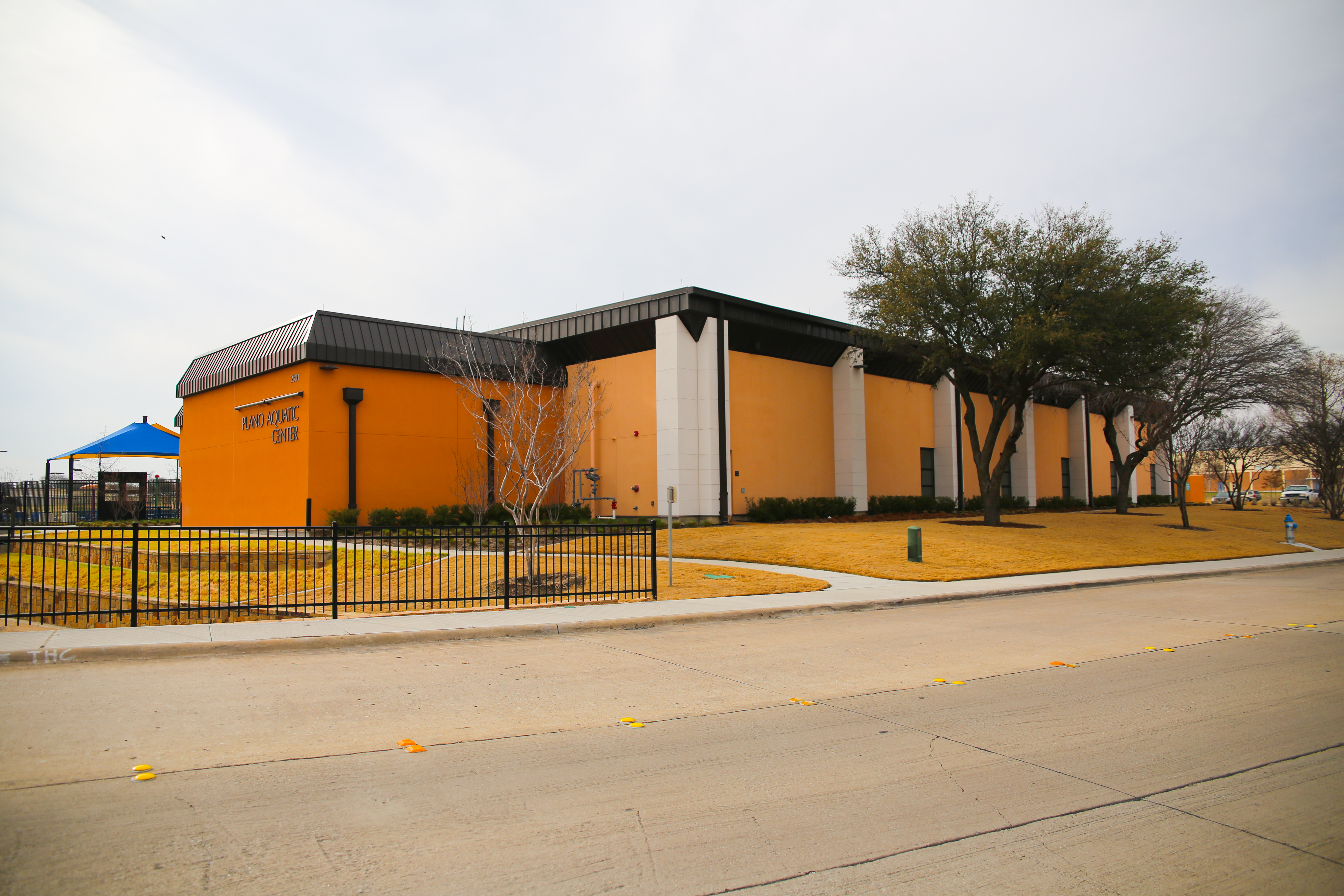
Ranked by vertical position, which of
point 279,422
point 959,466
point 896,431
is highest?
point 896,431

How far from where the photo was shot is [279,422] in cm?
2839

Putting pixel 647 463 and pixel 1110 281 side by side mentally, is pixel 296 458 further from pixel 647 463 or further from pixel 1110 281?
pixel 1110 281

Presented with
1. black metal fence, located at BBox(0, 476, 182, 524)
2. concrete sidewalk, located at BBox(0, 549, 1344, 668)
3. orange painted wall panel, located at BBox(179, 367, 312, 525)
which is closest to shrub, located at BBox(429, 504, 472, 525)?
orange painted wall panel, located at BBox(179, 367, 312, 525)

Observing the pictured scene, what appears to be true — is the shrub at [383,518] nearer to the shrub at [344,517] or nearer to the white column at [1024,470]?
the shrub at [344,517]

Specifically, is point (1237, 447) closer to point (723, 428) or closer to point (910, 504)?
point (910, 504)

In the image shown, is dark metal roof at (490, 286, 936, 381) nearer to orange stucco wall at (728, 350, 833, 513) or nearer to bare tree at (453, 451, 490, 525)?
orange stucco wall at (728, 350, 833, 513)

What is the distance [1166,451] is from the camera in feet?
121

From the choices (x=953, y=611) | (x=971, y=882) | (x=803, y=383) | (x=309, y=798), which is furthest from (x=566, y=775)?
(x=803, y=383)

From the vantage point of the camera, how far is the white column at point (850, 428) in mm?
36000

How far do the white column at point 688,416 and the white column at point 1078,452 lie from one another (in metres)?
36.1

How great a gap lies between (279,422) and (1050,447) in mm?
46604

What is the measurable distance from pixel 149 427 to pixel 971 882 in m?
50.6

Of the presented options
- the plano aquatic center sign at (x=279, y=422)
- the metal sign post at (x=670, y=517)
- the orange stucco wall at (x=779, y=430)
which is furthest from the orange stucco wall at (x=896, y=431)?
the plano aquatic center sign at (x=279, y=422)

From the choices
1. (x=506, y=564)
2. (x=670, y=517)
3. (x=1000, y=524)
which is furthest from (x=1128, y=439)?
(x=506, y=564)
